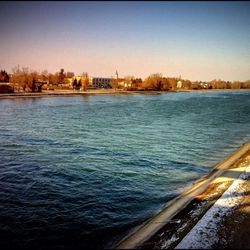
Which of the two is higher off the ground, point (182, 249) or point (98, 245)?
Result: point (182, 249)

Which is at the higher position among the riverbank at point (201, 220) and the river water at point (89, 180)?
the riverbank at point (201, 220)

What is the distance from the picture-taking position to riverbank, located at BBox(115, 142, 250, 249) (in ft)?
→ 23.0

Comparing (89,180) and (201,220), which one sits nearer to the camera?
(201,220)

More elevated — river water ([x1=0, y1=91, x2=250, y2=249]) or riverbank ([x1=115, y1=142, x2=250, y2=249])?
riverbank ([x1=115, y1=142, x2=250, y2=249])

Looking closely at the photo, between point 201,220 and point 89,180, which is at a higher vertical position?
point 201,220

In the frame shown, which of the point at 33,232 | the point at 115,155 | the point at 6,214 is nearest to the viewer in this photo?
the point at 33,232

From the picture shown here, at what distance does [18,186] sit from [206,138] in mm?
16909

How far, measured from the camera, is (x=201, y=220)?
Answer: 8047mm

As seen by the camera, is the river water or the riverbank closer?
the riverbank

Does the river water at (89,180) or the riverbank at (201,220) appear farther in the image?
the river water at (89,180)

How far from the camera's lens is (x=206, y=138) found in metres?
24.0

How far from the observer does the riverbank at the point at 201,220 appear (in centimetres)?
701

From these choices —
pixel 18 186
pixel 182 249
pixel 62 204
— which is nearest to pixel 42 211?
pixel 62 204

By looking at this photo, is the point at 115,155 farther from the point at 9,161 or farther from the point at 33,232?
the point at 33,232
